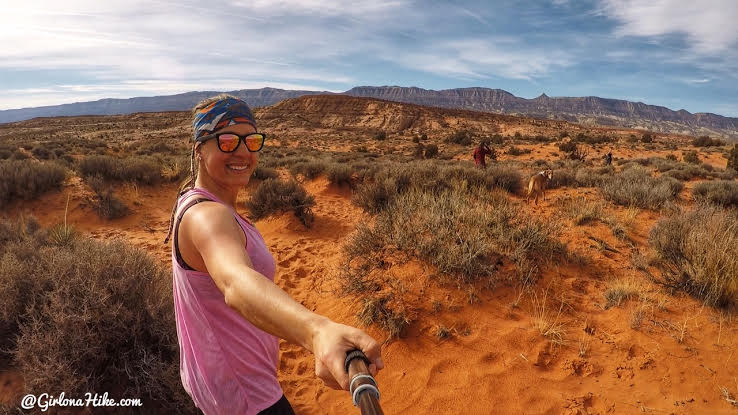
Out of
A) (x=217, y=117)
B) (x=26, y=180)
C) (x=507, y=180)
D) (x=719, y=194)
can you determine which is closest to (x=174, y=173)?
(x=26, y=180)

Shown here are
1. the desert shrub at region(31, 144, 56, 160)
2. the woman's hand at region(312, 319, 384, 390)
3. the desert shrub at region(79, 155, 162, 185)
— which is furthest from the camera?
the desert shrub at region(31, 144, 56, 160)

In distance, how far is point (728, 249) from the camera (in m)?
3.90

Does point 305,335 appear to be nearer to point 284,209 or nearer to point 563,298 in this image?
point 563,298

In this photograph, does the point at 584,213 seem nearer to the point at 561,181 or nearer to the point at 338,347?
the point at 561,181

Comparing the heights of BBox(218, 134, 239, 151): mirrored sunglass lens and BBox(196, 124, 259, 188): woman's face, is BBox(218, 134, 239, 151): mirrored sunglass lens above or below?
above

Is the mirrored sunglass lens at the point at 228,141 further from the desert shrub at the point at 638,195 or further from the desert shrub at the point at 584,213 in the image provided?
the desert shrub at the point at 638,195

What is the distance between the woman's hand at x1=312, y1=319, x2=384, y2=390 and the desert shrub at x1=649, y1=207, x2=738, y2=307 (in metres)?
4.58

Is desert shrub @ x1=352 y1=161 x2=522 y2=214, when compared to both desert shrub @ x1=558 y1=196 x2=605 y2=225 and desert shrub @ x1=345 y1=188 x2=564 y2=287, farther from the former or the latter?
desert shrub @ x1=345 y1=188 x2=564 y2=287

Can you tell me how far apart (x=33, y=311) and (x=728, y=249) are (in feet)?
22.9

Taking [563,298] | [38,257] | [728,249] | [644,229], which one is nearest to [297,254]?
[38,257]

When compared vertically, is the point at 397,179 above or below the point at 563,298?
above

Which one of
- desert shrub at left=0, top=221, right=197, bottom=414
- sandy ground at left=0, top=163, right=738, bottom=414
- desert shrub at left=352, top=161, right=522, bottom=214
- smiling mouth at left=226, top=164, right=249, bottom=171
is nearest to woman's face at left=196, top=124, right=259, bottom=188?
smiling mouth at left=226, top=164, right=249, bottom=171

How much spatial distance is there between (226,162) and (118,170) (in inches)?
416

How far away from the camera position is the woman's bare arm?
0.77 meters
